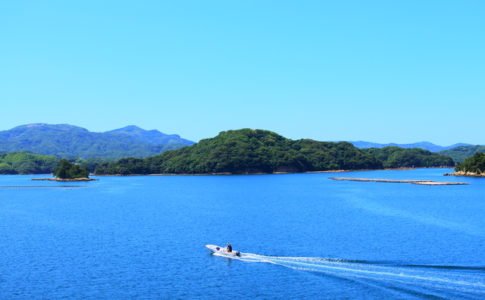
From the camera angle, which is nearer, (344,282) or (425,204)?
(344,282)

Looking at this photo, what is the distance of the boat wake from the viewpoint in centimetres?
5314

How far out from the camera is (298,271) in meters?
61.3

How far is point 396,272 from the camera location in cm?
5922

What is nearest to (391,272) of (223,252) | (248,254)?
(248,254)

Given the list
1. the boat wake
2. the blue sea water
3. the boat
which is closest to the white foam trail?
the boat wake

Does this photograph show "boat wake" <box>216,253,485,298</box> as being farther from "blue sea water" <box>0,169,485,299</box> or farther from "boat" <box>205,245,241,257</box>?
"boat" <box>205,245,241,257</box>

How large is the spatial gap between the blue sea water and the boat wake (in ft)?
0.40

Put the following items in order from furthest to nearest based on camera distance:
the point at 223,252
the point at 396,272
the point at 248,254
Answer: the point at 223,252 → the point at 248,254 → the point at 396,272

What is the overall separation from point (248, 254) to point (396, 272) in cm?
2085

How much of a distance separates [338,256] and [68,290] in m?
35.6

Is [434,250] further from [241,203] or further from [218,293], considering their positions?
[241,203]

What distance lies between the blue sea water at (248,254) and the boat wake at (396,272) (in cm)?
12

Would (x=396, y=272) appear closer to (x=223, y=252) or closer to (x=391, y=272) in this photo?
(x=391, y=272)

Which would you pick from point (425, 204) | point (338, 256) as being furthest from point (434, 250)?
point (425, 204)
